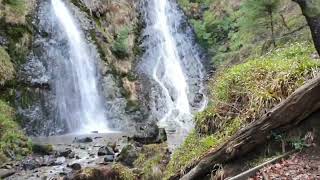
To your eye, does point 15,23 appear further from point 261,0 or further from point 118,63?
point 261,0

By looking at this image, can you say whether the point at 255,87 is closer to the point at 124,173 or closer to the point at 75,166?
the point at 124,173

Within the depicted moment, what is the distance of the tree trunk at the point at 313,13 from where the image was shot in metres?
5.24

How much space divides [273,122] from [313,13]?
1456mm

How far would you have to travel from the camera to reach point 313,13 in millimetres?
5312

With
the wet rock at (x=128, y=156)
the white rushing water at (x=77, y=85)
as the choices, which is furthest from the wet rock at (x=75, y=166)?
the white rushing water at (x=77, y=85)

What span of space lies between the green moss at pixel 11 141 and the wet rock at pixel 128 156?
13.1 feet

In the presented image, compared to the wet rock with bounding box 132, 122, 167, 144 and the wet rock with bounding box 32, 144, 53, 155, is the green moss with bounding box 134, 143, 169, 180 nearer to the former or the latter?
the wet rock with bounding box 132, 122, 167, 144

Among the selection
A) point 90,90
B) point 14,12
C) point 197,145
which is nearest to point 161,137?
point 90,90

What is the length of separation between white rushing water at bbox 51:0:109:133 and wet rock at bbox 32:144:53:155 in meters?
4.71

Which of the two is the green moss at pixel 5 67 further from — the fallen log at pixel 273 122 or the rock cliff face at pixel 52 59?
the fallen log at pixel 273 122

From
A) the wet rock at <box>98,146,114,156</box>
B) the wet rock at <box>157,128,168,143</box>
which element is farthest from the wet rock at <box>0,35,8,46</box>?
the wet rock at <box>157,128,168,143</box>

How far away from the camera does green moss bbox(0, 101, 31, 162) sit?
609 inches

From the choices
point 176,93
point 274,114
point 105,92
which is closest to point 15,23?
point 105,92

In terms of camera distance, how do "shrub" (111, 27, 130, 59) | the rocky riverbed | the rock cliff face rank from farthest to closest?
"shrub" (111, 27, 130, 59) < the rock cliff face < the rocky riverbed
